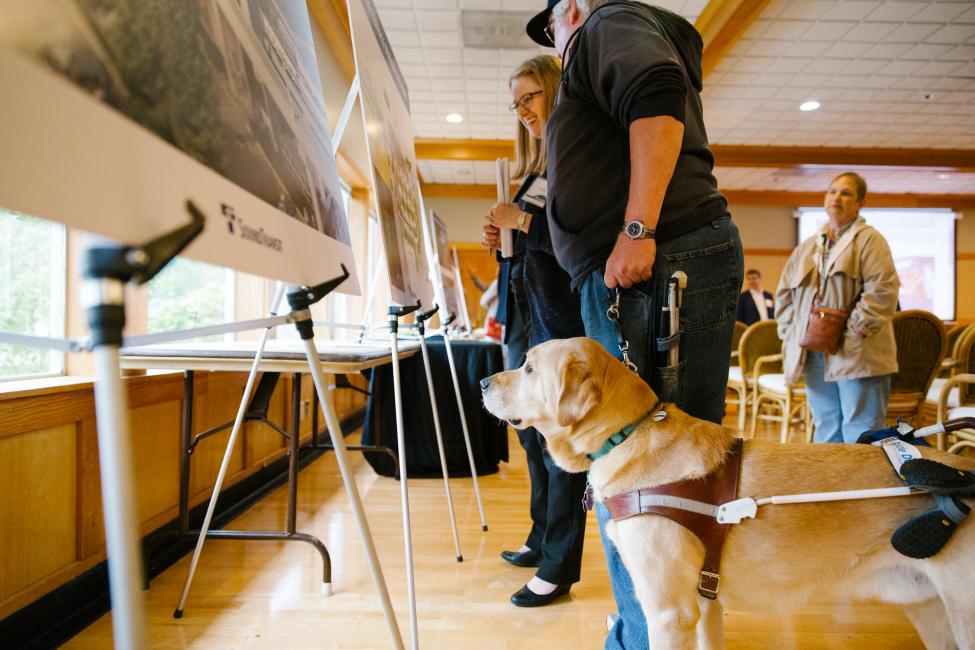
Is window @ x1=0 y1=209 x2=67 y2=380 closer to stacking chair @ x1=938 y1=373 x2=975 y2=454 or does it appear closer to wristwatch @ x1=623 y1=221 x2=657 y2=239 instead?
wristwatch @ x1=623 y1=221 x2=657 y2=239

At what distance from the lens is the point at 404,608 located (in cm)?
167

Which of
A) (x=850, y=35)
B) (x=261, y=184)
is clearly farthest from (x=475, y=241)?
(x=261, y=184)

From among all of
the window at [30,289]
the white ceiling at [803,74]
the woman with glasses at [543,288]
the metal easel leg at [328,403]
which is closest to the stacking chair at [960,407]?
the woman with glasses at [543,288]

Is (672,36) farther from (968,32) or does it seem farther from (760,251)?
(760,251)

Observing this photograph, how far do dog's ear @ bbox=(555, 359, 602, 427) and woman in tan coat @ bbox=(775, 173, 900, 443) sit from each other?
1854mm

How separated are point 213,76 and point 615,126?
0.84m

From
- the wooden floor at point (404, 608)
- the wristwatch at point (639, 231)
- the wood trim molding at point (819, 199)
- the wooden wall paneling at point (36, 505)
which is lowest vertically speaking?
the wooden floor at point (404, 608)

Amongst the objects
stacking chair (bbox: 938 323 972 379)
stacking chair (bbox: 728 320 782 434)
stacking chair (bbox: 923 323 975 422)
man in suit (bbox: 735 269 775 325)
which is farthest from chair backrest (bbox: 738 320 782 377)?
man in suit (bbox: 735 269 775 325)

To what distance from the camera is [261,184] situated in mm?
690

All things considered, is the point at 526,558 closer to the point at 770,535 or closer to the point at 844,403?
the point at 770,535

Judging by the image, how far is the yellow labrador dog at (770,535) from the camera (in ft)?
3.21

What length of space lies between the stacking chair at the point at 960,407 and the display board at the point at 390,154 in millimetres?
2185

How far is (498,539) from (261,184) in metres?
1.93

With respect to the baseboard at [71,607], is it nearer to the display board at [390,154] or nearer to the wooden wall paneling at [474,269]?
the display board at [390,154]
